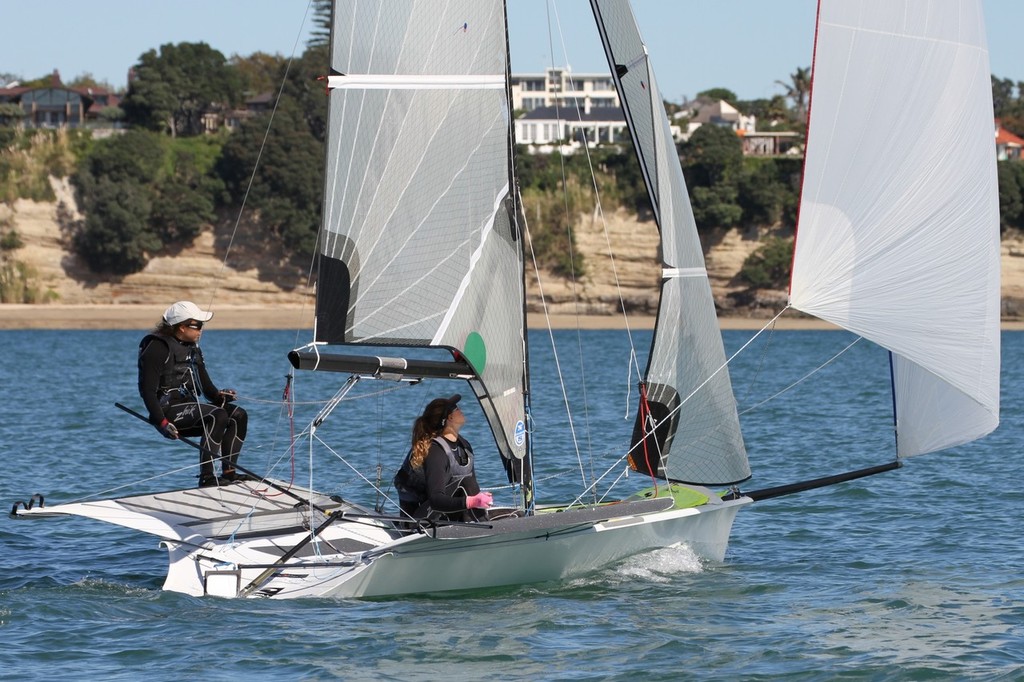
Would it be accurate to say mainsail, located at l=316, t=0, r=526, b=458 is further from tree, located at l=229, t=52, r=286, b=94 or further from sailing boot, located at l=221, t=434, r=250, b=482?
tree, located at l=229, t=52, r=286, b=94

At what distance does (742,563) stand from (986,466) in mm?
7385

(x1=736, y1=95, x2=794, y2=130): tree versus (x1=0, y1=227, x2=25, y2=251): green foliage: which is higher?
(x1=736, y1=95, x2=794, y2=130): tree

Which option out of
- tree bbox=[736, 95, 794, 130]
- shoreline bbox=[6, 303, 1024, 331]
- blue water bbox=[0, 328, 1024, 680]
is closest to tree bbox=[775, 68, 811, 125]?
tree bbox=[736, 95, 794, 130]

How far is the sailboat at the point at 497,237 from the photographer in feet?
30.8

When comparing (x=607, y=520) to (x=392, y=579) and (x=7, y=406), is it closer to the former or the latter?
(x=392, y=579)

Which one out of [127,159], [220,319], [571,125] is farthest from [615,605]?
[571,125]

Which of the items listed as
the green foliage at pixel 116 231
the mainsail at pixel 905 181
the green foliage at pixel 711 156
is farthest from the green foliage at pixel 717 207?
the mainsail at pixel 905 181

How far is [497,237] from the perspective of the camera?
9742 mm

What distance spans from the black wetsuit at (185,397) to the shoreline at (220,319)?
45935 mm

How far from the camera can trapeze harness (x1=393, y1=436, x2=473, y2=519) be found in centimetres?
956

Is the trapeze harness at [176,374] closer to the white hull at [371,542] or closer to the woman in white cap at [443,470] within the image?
the white hull at [371,542]

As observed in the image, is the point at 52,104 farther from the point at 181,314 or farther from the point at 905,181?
the point at 905,181

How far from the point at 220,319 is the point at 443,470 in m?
51.6

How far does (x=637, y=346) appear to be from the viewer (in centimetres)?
4953
